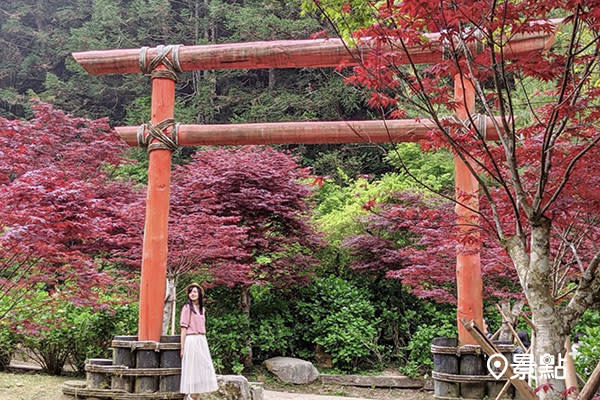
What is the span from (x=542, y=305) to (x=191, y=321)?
10.6 ft

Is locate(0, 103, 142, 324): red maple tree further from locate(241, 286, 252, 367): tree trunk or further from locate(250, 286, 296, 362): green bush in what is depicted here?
locate(250, 286, 296, 362): green bush

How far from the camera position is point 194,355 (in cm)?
448

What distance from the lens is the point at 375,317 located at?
26.2ft

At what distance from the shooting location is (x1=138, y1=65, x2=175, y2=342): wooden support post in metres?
4.71

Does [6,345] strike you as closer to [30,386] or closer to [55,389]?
[30,386]

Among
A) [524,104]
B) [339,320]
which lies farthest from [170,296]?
[524,104]

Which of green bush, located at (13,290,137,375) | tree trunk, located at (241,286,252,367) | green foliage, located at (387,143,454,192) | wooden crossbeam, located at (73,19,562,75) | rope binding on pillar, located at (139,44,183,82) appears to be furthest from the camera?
green foliage, located at (387,143,454,192)

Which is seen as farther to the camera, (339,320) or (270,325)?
(270,325)

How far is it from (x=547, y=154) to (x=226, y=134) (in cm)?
327

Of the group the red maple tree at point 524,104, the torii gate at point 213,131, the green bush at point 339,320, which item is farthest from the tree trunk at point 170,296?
the red maple tree at point 524,104

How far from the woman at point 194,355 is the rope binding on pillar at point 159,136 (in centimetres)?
138

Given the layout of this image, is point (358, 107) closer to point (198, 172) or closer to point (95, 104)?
point (198, 172)

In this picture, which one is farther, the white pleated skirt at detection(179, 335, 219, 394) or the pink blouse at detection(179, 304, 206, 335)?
the pink blouse at detection(179, 304, 206, 335)

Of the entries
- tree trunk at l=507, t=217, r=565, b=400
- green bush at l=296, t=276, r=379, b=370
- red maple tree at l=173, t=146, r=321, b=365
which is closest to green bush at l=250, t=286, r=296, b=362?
green bush at l=296, t=276, r=379, b=370
